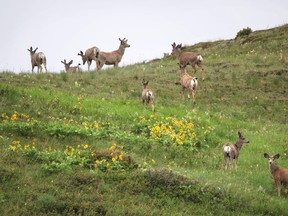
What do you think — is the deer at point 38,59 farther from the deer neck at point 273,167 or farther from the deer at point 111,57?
the deer neck at point 273,167

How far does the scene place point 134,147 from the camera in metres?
15.5

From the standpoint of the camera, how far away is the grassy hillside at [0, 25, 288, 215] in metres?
11.1

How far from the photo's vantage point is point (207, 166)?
15602mm

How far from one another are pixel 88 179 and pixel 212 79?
20.5m

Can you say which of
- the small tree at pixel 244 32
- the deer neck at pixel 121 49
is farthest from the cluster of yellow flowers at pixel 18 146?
the small tree at pixel 244 32

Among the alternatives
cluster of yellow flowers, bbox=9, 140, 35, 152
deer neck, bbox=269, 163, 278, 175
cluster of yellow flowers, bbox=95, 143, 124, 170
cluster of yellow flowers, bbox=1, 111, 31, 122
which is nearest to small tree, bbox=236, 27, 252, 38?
cluster of yellow flowers, bbox=1, 111, 31, 122

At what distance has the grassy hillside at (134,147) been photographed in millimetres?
11133

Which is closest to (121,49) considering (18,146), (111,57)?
(111,57)

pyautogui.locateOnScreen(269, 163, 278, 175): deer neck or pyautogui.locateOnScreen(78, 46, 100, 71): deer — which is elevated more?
pyautogui.locateOnScreen(78, 46, 100, 71): deer

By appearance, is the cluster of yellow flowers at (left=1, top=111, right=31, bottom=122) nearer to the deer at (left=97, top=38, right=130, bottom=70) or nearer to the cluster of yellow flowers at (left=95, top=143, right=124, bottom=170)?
the cluster of yellow flowers at (left=95, top=143, right=124, bottom=170)

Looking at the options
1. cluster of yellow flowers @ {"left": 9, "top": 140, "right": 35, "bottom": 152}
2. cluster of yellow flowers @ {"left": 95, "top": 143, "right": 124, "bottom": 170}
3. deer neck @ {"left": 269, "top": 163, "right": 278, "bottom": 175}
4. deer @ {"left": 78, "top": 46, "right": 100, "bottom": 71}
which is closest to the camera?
cluster of yellow flowers @ {"left": 95, "top": 143, "right": 124, "bottom": 170}

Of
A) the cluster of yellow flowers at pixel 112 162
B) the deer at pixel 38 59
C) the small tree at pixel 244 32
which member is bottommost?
the cluster of yellow flowers at pixel 112 162

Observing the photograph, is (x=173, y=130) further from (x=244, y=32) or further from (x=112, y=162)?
(x=244, y=32)

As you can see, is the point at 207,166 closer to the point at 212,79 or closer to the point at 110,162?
the point at 110,162
